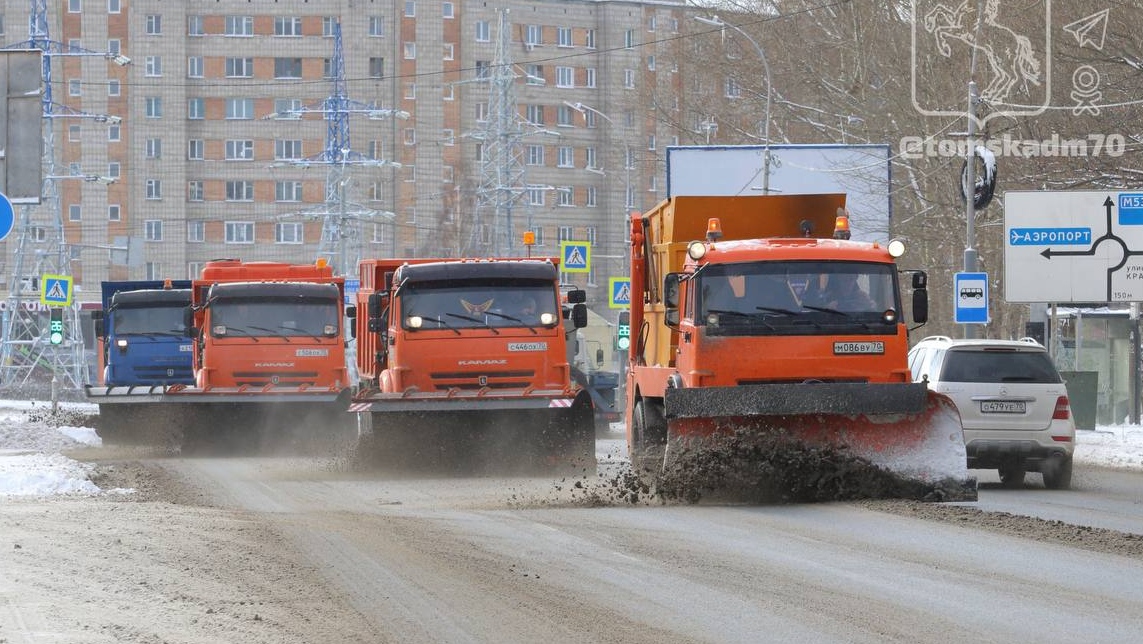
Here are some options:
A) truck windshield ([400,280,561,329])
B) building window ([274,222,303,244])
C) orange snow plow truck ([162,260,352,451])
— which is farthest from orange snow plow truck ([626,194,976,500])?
building window ([274,222,303,244])

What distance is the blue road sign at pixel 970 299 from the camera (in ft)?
104

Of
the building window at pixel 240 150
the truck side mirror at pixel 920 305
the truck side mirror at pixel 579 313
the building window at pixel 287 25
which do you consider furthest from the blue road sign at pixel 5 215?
the building window at pixel 240 150

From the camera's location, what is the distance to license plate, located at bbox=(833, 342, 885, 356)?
1573 cm

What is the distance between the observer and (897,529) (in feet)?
43.7

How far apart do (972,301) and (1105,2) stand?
5607mm

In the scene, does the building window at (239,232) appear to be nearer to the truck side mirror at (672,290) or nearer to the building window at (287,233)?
the building window at (287,233)

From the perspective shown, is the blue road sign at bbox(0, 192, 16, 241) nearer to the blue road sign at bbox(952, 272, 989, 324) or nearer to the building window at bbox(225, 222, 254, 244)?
the blue road sign at bbox(952, 272, 989, 324)

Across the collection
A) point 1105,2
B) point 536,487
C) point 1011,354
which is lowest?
point 536,487

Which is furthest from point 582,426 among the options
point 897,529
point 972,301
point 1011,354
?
point 972,301

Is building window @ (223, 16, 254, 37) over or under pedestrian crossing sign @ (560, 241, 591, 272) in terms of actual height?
over

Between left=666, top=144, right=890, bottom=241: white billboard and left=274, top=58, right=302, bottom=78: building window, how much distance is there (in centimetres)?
6680

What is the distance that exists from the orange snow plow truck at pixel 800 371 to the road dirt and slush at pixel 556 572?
0.45m

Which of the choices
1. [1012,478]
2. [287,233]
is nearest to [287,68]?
[287,233]

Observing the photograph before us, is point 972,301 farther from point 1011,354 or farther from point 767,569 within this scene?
point 767,569
